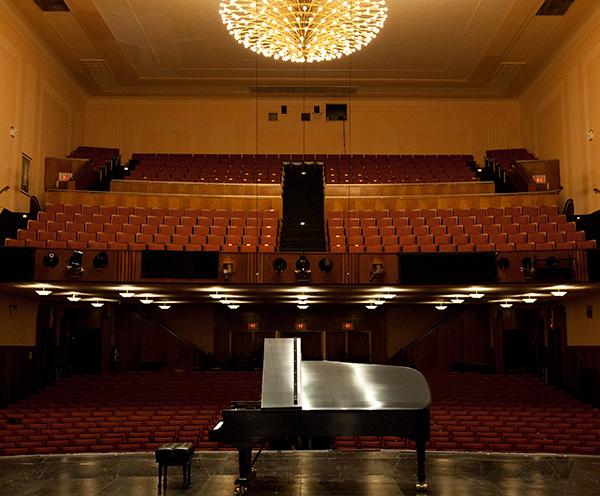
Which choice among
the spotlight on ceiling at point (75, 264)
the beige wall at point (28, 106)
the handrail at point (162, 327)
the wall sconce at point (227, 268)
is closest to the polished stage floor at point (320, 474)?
the spotlight on ceiling at point (75, 264)

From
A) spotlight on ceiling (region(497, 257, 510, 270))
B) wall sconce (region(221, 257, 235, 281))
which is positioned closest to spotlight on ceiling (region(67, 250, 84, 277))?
wall sconce (region(221, 257, 235, 281))

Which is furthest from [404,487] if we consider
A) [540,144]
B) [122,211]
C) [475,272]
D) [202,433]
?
[540,144]

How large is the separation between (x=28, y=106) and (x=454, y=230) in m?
8.45

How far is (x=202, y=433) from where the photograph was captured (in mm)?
9031

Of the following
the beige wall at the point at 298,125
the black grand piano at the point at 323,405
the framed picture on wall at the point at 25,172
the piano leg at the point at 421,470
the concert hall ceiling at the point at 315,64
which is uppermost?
the concert hall ceiling at the point at 315,64

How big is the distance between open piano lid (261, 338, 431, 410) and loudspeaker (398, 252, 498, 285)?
4766mm

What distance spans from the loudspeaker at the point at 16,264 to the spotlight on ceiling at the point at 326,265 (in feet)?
14.1

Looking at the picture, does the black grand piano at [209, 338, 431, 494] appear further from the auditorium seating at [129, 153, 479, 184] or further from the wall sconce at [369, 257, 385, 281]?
the auditorium seating at [129, 153, 479, 184]

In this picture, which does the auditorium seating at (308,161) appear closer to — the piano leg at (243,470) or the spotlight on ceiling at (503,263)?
the spotlight on ceiling at (503,263)

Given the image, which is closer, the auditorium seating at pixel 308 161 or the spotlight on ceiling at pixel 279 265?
the spotlight on ceiling at pixel 279 265

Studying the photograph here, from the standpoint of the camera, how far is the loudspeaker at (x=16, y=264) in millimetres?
9383

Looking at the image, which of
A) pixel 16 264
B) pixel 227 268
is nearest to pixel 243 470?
pixel 227 268

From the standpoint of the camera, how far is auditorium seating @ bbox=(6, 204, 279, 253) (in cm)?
1041

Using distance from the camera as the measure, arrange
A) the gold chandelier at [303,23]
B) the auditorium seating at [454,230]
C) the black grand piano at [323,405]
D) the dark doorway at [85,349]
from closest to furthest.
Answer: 1. the black grand piano at [323,405]
2. the gold chandelier at [303,23]
3. the auditorium seating at [454,230]
4. the dark doorway at [85,349]
